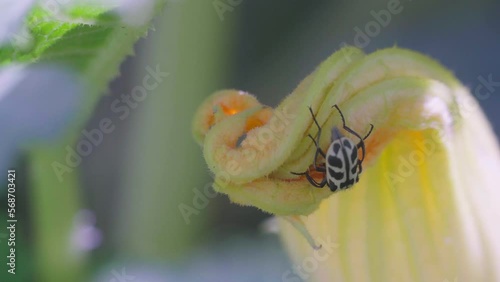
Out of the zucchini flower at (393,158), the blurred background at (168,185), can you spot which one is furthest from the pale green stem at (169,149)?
the zucchini flower at (393,158)

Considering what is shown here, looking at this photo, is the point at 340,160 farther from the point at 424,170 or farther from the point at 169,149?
the point at 169,149

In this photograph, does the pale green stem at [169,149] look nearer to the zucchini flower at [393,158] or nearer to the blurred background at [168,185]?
the blurred background at [168,185]

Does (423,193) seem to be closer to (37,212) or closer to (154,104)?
(154,104)

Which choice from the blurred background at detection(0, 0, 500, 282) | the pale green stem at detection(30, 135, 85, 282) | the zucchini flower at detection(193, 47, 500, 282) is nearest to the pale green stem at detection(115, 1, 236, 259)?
the blurred background at detection(0, 0, 500, 282)

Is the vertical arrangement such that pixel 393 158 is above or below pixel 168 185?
below

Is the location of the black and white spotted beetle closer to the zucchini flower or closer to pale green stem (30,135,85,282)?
the zucchini flower

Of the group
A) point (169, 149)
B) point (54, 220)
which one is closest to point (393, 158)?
point (169, 149)

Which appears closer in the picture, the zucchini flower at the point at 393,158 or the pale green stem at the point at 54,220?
the zucchini flower at the point at 393,158
